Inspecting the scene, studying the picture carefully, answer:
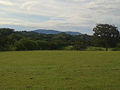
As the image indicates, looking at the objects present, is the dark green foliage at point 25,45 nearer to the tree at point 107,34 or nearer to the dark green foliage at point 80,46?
the dark green foliage at point 80,46

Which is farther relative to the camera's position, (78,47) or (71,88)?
(78,47)

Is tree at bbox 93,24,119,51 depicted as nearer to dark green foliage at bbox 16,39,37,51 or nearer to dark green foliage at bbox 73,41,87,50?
dark green foliage at bbox 73,41,87,50

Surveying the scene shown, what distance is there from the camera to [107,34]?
9181 centimetres

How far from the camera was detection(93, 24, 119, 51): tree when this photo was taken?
300ft

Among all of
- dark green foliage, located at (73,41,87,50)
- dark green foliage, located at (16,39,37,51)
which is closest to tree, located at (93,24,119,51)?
dark green foliage, located at (73,41,87,50)

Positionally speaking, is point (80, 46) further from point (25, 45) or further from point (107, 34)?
point (25, 45)

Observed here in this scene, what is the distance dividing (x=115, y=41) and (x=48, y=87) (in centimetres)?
8343

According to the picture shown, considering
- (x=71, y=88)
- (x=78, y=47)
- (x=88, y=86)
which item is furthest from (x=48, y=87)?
(x=78, y=47)

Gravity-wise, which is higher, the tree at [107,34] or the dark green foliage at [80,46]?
the tree at [107,34]

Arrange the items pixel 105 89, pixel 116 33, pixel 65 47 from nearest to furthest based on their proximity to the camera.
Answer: pixel 105 89 → pixel 116 33 → pixel 65 47

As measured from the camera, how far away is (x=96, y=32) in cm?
9375

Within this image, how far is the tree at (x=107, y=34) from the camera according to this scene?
91.3 meters

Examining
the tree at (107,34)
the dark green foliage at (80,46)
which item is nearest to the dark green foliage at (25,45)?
the dark green foliage at (80,46)

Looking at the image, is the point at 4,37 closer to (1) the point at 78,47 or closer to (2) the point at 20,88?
(1) the point at 78,47
